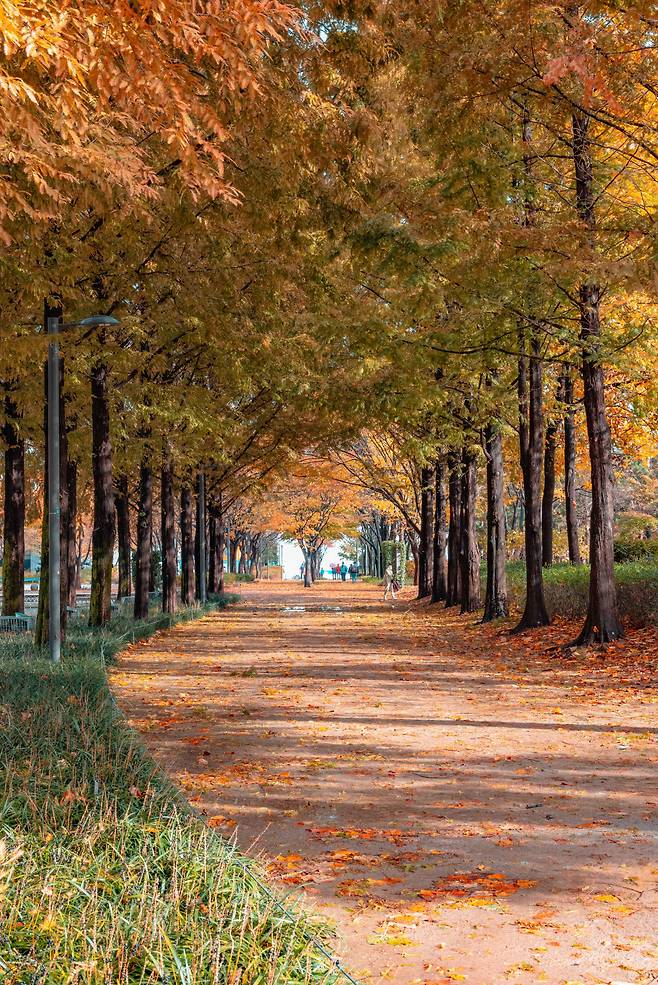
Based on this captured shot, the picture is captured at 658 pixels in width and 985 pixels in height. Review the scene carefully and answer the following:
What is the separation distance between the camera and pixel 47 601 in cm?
1575

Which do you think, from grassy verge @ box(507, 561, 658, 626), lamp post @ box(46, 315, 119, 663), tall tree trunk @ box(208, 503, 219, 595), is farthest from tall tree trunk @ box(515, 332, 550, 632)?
tall tree trunk @ box(208, 503, 219, 595)

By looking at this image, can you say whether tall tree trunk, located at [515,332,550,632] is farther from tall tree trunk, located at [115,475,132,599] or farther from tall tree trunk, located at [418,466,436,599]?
tall tree trunk, located at [115,475,132,599]

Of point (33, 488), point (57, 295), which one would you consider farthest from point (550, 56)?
point (33, 488)

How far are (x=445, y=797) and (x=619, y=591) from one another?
1155 cm

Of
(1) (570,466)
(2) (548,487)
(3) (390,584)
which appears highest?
(1) (570,466)

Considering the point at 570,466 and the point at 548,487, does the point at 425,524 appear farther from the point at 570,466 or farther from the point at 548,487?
the point at 548,487

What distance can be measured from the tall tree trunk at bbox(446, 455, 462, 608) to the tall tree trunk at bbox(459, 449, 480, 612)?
0.65 m

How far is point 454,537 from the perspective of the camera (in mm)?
29938

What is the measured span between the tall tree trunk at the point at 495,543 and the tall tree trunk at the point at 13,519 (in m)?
10.5

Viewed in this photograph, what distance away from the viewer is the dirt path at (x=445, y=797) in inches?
189

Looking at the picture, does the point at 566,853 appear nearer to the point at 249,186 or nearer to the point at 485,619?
the point at 249,186

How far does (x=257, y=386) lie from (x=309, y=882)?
72.8 feet

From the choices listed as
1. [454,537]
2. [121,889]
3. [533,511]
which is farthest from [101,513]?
[121,889]

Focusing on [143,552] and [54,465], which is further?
[143,552]
